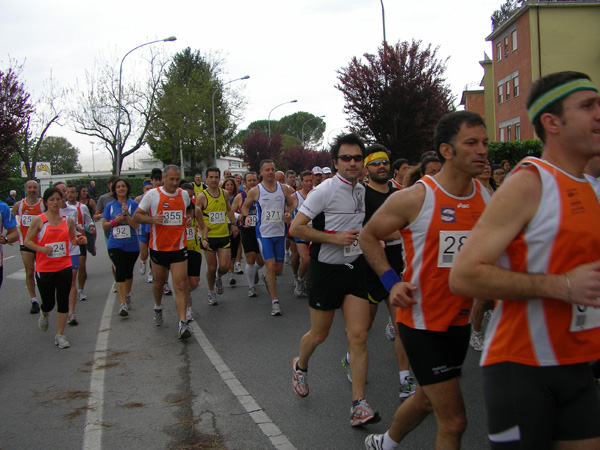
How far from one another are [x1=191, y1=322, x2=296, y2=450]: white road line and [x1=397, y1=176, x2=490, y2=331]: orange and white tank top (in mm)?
1531

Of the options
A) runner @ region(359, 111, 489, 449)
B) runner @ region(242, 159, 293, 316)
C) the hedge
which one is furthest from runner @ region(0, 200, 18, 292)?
the hedge

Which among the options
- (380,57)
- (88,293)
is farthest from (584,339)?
(380,57)

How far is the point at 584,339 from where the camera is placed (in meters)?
1.97

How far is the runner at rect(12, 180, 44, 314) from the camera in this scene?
9000 millimetres

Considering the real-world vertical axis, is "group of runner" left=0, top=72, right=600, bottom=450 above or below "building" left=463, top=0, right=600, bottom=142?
below

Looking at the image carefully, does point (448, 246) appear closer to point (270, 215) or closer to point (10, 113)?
point (270, 215)

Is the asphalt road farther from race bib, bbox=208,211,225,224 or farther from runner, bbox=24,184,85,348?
race bib, bbox=208,211,225,224

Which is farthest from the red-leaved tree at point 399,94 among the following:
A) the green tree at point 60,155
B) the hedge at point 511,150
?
the green tree at point 60,155

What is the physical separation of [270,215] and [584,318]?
708cm

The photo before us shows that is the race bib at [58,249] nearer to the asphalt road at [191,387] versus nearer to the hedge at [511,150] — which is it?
the asphalt road at [191,387]

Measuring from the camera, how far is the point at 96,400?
4961 millimetres

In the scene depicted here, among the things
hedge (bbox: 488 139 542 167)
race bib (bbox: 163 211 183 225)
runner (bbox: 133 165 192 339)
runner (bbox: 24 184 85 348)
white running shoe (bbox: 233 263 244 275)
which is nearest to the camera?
runner (bbox: 24 184 85 348)

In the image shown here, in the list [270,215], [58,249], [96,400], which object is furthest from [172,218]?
[96,400]

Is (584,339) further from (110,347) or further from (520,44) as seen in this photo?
(520,44)
